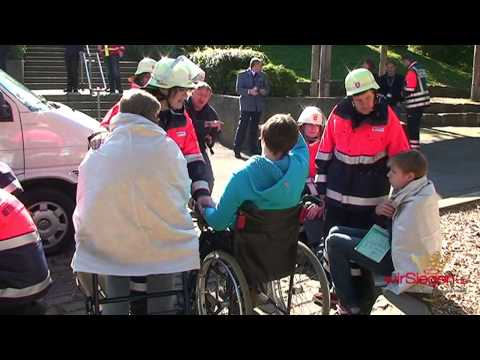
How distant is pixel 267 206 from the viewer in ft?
12.8

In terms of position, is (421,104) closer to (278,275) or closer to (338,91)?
(338,91)

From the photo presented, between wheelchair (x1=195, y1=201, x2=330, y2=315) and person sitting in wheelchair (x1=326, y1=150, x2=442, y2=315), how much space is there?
0.97ft

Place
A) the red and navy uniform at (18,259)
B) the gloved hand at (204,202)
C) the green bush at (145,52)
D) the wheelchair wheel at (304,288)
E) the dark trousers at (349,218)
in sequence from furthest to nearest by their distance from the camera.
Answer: the green bush at (145,52) → the dark trousers at (349,218) → the gloved hand at (204,202) → the wheelchair wheel at (304,288) → the red and navy uniform at (18,259)

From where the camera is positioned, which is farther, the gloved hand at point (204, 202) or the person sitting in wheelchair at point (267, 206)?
the gloved hand at point (204, 202)

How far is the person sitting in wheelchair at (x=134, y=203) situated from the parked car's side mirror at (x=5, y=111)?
9.59 ft

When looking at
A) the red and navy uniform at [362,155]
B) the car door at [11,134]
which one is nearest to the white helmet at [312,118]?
the red and navy uniform at [362,155]

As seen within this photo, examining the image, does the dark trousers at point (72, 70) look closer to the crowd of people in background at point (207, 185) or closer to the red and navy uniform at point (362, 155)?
the crowd of people in background at point (207, 185)

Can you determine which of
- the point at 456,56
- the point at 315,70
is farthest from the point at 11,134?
the point at 456,56

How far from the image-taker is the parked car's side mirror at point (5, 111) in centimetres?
601

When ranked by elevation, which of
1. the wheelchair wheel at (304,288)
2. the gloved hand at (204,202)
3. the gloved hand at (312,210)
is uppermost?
the gloved hand at (204,202)

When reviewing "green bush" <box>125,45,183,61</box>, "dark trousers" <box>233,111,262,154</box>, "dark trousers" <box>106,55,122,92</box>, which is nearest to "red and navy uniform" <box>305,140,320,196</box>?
"dark trousers" <box>233,111,262,154</box>

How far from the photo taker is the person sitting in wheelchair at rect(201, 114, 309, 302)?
3.90 m
